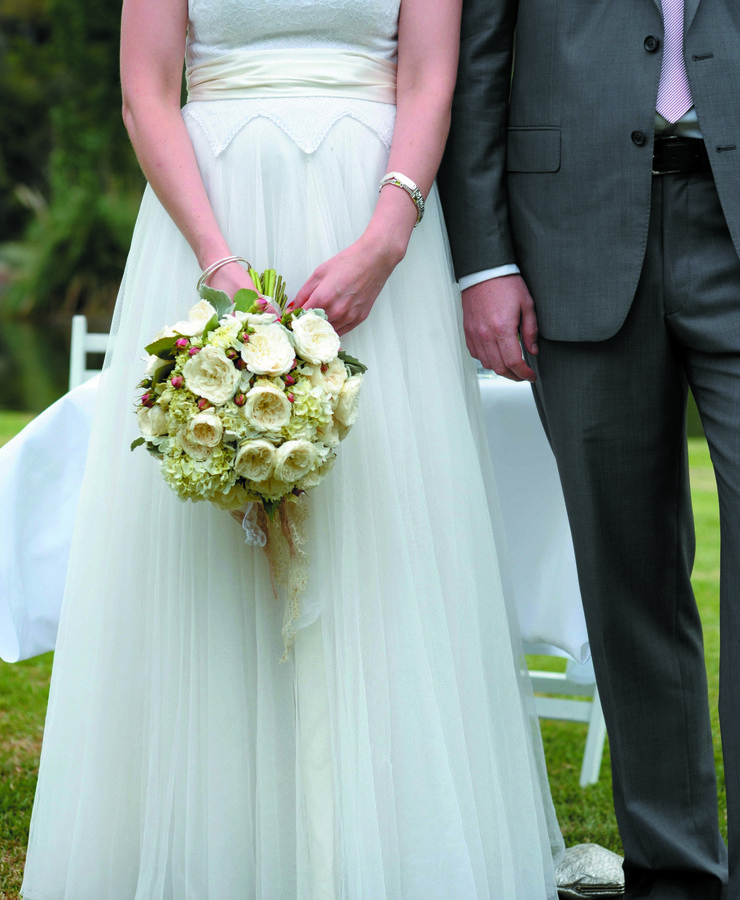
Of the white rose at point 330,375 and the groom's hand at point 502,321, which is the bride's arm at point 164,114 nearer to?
the white rose at point 330,375

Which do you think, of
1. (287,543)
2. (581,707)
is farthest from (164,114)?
(581,707)

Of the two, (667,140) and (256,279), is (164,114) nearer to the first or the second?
(256,279)

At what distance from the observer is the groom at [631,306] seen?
6.16ft

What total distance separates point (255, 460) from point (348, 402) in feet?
0.59

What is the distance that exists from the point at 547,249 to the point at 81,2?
15820 mm

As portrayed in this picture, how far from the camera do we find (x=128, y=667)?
199 cm

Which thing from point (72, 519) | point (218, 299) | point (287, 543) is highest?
point (218, 299)

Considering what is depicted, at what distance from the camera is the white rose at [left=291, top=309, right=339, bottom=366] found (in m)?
1.67

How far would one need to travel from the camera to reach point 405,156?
197cm

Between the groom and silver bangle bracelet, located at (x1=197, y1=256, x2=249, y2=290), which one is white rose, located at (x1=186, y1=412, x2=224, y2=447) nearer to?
silver bangle bracelet, located at (x1=197, y1=256, x2=249, y2=290)

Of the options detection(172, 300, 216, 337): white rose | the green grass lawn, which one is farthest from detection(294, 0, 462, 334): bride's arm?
the green grass lawn

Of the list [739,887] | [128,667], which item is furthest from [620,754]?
[128,667]

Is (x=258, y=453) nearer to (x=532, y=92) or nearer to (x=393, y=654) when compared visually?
(x=393, y=654)

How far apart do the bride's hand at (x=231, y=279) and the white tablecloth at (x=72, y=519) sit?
2.28ft
